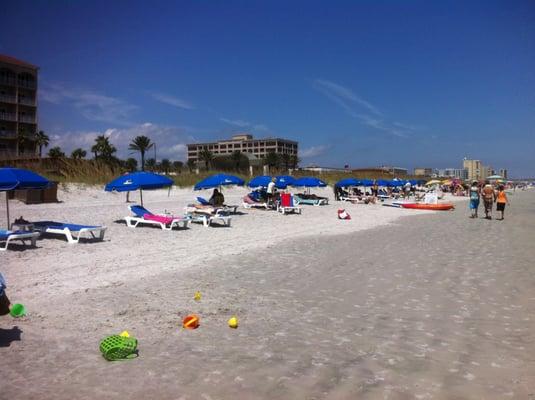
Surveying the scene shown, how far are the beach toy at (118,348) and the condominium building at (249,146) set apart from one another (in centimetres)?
11210

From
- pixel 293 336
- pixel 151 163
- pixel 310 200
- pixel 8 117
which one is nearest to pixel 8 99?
pixel 8 117

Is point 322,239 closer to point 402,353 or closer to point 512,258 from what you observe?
point 512,258

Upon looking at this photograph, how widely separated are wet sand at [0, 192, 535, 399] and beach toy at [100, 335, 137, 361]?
0.27ft

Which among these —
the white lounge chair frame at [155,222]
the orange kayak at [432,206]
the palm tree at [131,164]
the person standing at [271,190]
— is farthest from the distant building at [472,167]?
the white lounge chair frame at [155,222]

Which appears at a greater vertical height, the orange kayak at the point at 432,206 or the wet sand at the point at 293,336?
the orange kayak at the point at 432,206

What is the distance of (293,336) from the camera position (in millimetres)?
4383

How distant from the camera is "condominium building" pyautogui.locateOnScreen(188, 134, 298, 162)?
400 ft

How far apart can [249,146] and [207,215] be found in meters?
114

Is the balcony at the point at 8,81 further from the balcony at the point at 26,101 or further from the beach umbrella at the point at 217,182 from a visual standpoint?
the beach umbrella at the point at 217,182

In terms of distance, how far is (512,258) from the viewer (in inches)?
356

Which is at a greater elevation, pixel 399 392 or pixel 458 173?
pixel 458 173

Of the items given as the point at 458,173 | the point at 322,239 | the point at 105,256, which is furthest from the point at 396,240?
the point at 458,173

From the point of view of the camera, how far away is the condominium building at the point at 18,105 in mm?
48375

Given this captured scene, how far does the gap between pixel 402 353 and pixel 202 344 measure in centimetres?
186
